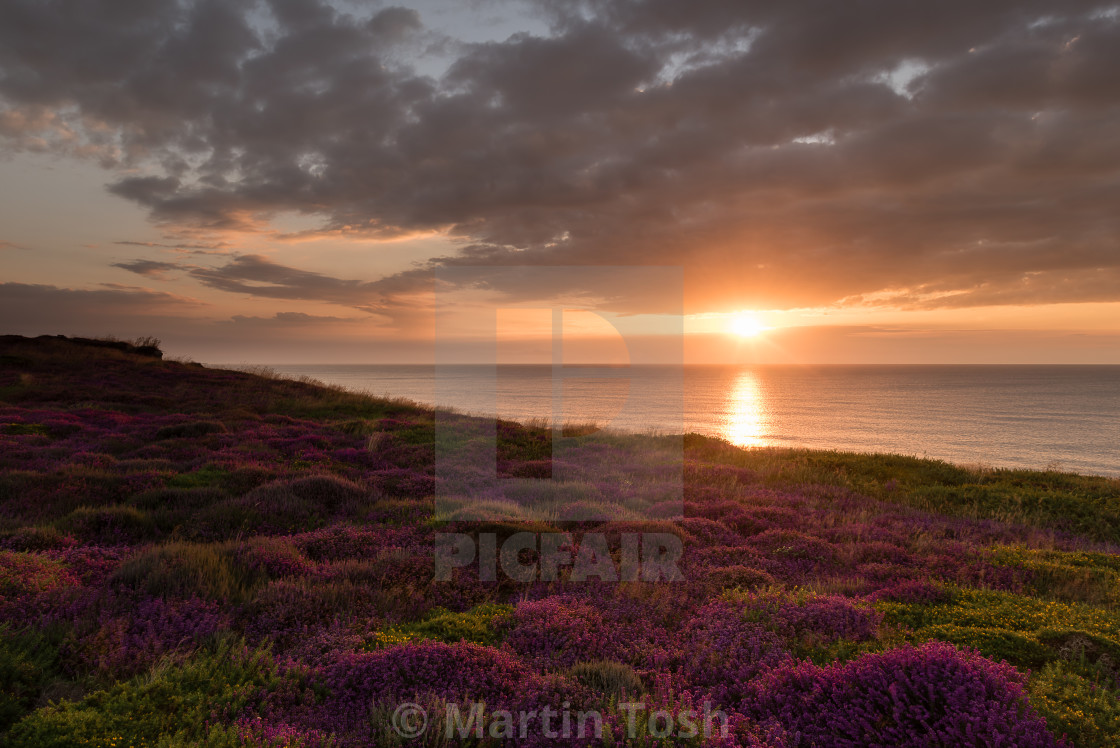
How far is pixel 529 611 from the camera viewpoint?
707cm

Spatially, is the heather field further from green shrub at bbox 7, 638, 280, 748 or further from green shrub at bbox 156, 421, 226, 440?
green shrub at bbox 156, 421, 226, 440

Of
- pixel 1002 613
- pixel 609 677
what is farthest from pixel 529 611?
pixel 1002 613

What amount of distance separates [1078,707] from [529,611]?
5.42 meters

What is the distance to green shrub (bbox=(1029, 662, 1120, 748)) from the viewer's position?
4145 mm

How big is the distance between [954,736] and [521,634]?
4.27 metres

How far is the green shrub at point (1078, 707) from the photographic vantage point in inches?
163

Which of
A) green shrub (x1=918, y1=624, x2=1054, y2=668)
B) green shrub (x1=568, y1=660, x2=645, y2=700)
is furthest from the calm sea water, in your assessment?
green shrub (x1=568, y1=660, x2=645, y2=700)

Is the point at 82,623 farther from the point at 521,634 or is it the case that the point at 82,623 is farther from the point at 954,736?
the point at 954,736

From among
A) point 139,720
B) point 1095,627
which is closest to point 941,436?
point 1095,627

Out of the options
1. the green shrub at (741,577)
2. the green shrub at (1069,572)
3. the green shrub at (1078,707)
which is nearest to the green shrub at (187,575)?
the green shrub at (741,577)

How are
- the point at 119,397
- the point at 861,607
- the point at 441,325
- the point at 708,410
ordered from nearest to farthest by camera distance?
the point at 861,607
the point at 441,325
the point at 119,397
the point at 708,410

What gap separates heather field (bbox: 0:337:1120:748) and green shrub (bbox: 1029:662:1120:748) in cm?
2

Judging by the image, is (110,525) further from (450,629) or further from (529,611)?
(529,611)

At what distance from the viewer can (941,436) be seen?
58312 millimetres
